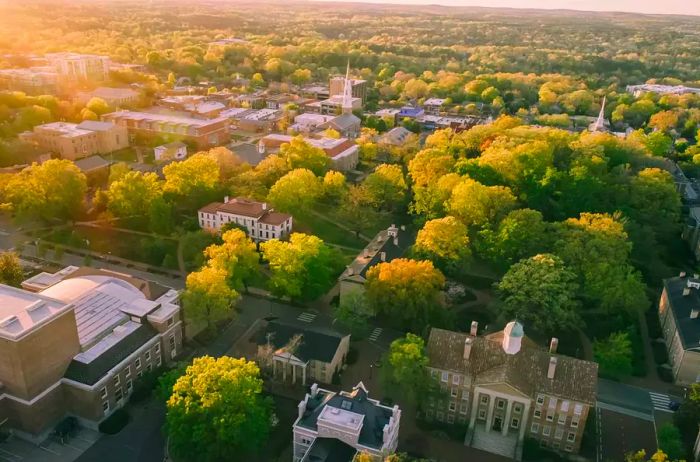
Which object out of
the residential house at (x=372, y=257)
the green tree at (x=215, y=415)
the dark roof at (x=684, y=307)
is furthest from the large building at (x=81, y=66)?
the dark roof at (x=684, y=307)

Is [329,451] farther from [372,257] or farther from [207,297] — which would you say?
[372,257]

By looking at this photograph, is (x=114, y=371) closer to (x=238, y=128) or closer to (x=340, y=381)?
(x=340, y=381)

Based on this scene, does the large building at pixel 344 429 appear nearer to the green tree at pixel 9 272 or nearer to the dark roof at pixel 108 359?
the dark roof at pixel 108 359

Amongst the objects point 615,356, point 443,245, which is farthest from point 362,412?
point 443,245

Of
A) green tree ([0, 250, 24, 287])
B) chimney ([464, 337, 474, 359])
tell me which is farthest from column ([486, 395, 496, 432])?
green tree ([0, 250, 24, 287])

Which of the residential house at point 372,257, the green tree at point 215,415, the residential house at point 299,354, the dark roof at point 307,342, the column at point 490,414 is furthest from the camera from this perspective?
the residential house at point 372,257

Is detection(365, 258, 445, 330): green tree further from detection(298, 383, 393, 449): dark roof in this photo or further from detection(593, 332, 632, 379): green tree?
detection(593, 332, 632, 379): green tree
